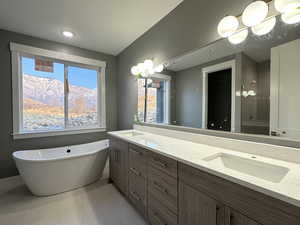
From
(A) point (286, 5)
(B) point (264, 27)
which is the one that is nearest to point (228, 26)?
(B) point (264, 27)

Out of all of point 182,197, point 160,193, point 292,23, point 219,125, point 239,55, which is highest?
point 292,23

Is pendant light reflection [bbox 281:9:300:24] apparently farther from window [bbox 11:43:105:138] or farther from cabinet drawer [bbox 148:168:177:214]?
window [bbox 11:43:105:138]

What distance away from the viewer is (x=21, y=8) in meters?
1.86

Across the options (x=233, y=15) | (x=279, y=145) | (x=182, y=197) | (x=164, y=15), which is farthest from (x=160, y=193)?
(x=164, y=15)

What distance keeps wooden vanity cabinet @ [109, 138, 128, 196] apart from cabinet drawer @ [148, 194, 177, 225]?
1.84 ft

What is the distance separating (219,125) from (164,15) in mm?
1737

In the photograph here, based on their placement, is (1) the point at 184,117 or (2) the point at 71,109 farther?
(2) the point at 71,109

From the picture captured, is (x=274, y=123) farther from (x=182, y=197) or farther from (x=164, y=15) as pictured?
(x=164, y=15)

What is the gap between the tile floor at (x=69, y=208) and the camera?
5.12 feet

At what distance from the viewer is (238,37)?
1.31 meters

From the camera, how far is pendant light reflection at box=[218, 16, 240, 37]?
A: 1245 mm

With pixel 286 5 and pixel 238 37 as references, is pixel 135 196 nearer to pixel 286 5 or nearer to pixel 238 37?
pixel 238 37

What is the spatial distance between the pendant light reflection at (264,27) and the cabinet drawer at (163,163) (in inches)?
51.2

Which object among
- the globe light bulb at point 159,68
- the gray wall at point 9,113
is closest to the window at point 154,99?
the globe light bulb at point 159,68
